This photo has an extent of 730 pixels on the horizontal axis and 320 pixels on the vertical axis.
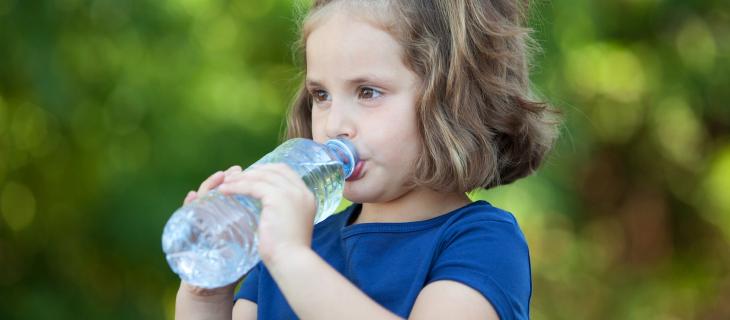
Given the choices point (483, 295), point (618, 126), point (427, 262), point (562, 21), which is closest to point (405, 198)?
point (427, 262)

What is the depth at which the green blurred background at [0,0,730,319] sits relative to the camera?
2477mm

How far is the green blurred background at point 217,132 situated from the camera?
8.13ft

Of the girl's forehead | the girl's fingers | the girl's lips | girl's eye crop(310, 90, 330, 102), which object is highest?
the girl's forehead

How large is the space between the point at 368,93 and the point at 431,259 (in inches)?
9.0

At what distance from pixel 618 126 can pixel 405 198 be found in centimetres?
151

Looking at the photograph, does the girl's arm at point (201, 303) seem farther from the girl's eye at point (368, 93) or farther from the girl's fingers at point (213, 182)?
the girl's eye at point (368, 93)

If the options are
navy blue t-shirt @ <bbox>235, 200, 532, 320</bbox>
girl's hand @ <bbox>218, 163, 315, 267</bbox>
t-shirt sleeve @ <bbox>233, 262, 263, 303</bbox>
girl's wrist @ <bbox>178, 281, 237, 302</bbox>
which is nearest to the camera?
girl's hand @ <bbox>218, 163, 315, 267</bbox>

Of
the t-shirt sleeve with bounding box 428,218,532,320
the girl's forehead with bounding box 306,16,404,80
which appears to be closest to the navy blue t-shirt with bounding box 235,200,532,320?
the t-shirt sleeve with bounding box 428,218,532,320

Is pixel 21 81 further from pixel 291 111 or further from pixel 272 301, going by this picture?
pixel 272 301

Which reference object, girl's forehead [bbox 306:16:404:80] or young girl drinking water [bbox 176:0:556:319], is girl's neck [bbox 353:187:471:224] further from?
girl's forehead [bbox 306:16:404:80]

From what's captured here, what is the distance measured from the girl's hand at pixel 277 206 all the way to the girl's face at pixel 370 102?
0.16 metres

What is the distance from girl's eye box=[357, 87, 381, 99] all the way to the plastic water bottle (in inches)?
2.5

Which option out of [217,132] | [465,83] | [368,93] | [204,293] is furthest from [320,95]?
[217,132]

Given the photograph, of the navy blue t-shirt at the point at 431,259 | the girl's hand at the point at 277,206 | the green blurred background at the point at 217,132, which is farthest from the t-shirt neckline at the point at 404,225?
the green blurred background at the point at 217,132
